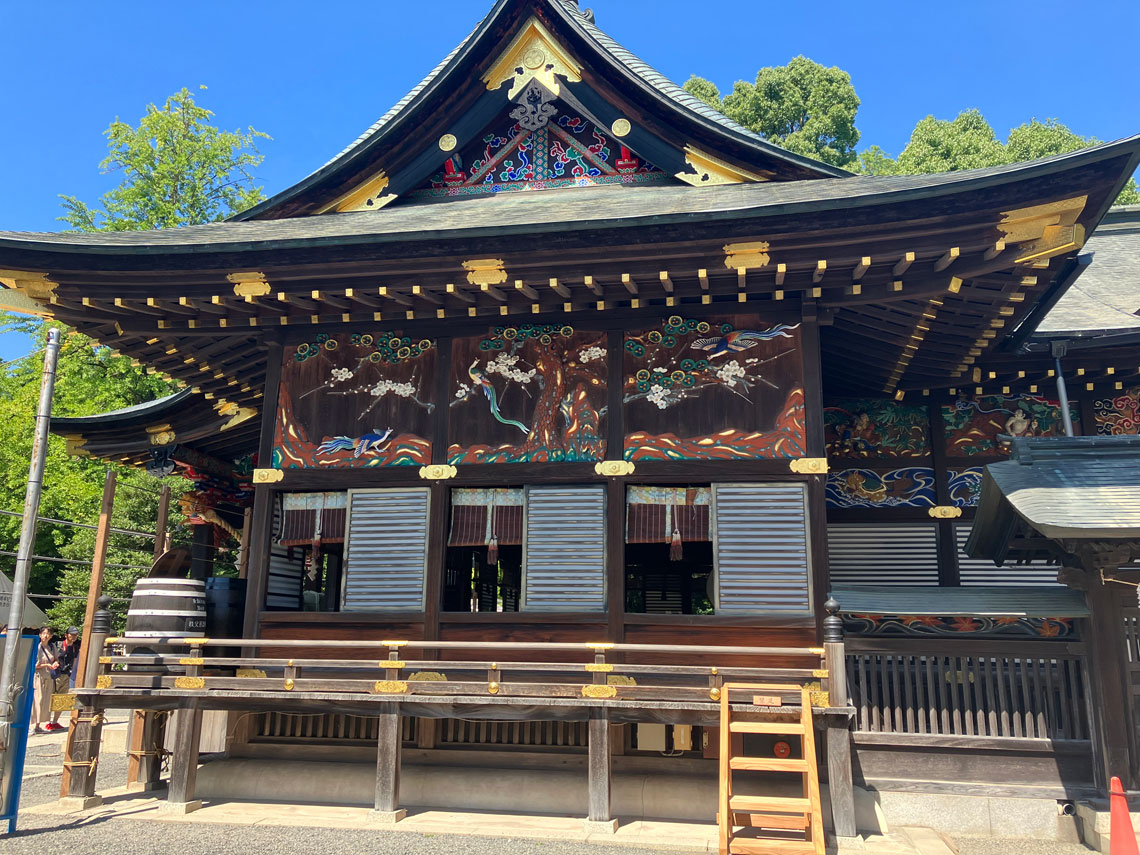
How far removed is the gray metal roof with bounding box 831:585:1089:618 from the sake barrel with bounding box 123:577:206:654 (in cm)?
674

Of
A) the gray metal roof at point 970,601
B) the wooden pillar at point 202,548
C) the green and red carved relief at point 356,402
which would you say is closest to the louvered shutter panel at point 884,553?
the gray metal roof at point 970,601

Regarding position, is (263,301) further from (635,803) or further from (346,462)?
(635,803)

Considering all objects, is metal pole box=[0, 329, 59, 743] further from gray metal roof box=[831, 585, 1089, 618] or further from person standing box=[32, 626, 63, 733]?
person standing box=[32, 626, 63, 733]

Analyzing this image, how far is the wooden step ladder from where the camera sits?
246 inches

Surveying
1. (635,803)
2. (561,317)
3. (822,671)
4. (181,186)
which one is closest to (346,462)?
(561,317)

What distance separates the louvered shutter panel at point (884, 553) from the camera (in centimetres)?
1081

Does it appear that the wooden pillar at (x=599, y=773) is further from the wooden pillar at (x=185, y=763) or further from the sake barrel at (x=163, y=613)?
the sake barrel at (x=163, y=613)

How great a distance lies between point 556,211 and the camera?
9.21m

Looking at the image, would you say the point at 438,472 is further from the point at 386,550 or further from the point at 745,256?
the point at 745,256

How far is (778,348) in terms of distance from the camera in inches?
355

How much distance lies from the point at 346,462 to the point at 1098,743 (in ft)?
26.2

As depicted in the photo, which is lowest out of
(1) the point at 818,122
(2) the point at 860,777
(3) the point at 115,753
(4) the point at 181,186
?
(3) the point at 115,753

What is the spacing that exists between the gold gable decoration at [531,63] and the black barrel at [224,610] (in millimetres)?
6949

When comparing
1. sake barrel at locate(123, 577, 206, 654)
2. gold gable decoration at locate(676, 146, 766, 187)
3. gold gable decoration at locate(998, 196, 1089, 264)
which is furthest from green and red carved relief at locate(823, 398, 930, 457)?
sake barrel at locate(123, 577, 206, 654)
